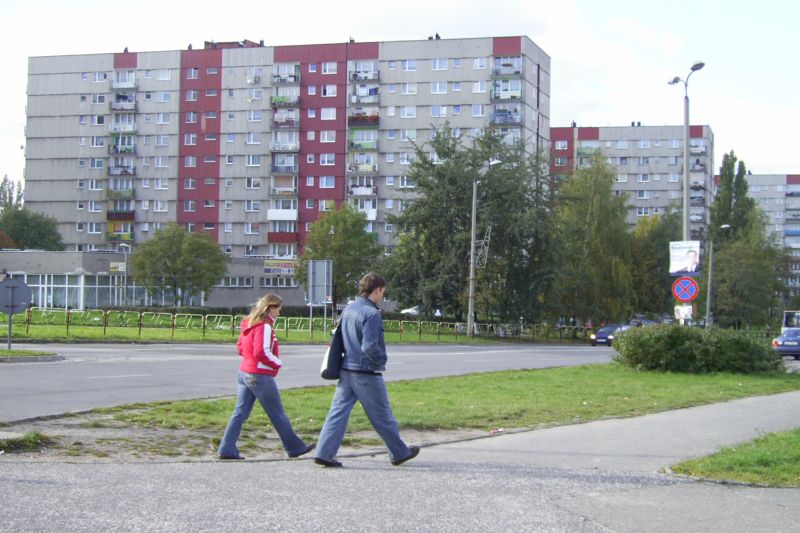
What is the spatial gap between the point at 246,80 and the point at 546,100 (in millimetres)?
32850

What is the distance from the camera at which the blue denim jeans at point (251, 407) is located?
29.0ft

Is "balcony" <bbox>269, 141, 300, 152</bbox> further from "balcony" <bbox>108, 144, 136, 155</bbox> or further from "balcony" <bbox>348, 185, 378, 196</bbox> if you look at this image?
"balcony" <bbox>108, 144, 136, 155</bbox>

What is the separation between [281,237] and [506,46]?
30510 millimetres

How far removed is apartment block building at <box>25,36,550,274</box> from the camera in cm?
9656

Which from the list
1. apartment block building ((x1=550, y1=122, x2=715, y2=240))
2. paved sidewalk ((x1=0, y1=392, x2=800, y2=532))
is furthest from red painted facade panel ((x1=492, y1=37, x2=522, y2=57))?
paved sidewalk ((x1=0, y1=392, x2=800, y2=532))

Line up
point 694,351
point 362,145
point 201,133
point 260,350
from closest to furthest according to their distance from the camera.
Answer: point 260,350 < point 694,351 < point 362,145 < point 201,133

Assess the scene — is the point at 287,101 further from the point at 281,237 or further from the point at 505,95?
the point at 505,95

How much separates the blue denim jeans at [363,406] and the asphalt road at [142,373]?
4953 mm

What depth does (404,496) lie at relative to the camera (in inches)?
282

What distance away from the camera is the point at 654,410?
14.3 metres

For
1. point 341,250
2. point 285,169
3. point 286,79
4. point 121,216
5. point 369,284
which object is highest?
point 286,79

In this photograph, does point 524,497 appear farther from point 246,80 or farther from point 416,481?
point 246,80

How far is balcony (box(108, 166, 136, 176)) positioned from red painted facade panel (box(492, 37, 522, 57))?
132 ft

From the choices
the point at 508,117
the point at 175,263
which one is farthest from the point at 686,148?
the point at 508,117
